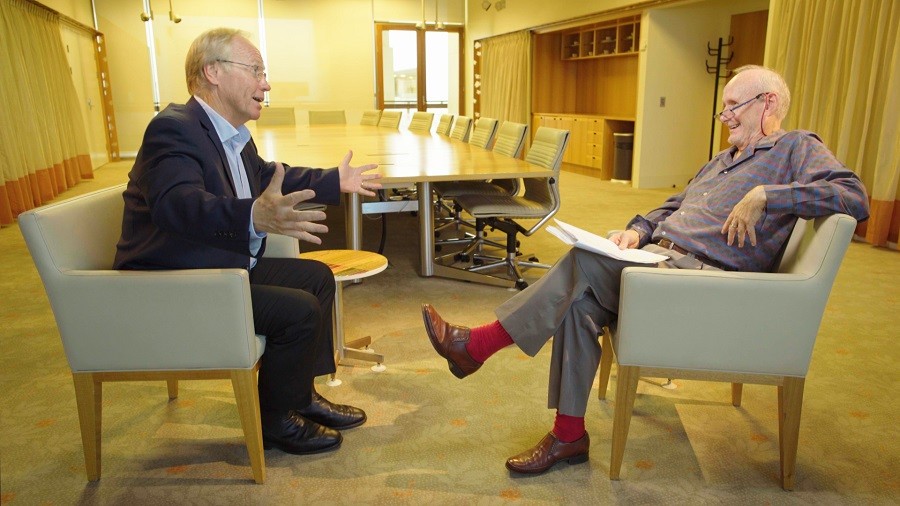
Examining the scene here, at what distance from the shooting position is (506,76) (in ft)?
33.2

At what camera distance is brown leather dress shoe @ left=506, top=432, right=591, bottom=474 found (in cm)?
176

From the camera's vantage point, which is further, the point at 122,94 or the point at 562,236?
the point at 122,94

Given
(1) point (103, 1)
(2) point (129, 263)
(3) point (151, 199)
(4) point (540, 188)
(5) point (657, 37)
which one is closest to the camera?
(3) point (151, 199)

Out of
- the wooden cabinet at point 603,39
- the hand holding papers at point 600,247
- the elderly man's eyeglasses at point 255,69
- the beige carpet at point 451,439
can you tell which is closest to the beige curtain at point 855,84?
the beige carpet at point 451,439

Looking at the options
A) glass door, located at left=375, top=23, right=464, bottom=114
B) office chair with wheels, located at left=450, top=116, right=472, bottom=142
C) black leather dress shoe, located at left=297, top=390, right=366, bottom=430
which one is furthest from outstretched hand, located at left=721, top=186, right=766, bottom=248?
glass door, located at left=375, top=23, right=464, bottom=114

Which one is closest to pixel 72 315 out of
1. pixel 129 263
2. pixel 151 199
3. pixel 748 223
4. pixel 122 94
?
pixel 129 263

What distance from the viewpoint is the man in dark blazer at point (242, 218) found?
1479 mm

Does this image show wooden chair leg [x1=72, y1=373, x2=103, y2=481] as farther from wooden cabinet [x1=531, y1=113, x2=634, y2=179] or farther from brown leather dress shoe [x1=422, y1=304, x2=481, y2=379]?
wooden cabinet [x1=531, y1=113, x2=634, y2=179]

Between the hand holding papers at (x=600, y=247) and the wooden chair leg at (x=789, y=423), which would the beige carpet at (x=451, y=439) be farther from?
the hand holding papers at (x=600, y=247)

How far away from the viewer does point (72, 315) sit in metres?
1.59

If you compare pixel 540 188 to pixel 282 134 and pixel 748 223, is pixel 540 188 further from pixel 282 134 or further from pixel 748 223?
pixel 282 134

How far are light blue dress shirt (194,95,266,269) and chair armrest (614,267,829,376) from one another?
1013 mm

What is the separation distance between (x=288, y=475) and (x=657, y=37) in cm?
660

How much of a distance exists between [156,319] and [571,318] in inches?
42.4
